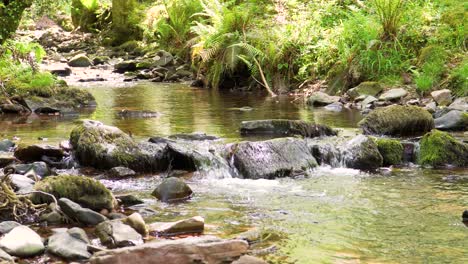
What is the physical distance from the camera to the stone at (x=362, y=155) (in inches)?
→ 288

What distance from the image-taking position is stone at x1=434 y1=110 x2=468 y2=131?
29.1ft

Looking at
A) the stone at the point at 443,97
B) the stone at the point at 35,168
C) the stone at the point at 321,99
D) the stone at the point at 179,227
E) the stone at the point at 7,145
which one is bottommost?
the stone at the point at 179,227

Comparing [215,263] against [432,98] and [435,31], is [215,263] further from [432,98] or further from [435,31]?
[435,31]

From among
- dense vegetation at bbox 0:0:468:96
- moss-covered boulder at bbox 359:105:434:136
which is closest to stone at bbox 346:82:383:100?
dense vegetation at bbox 0:0:468:96

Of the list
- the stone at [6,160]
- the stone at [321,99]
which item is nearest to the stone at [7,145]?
the stone at [6,160]

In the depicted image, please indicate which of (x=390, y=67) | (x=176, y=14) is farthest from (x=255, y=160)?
(x=176, y=14)

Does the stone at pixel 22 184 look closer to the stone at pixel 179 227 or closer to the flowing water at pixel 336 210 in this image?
the flowing water at pixel 336 210

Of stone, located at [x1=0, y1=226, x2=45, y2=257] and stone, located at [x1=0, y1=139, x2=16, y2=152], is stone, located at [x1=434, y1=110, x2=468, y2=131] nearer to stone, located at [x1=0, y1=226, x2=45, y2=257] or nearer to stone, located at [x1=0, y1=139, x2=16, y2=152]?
stone, located at [x1=0, y1=139, x2=16, y2=152]

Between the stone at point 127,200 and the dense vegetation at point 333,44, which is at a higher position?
the dense vegetation at point 333,44

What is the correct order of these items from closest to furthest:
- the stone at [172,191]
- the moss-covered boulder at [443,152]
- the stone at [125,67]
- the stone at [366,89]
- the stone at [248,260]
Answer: the stone at [248,260]
the stone at [172,191]
the moss-covered boulder at [443,152]
the stone at [366,89]
the stone at [125,67]

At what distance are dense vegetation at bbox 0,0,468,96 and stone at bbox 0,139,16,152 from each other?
137 inches

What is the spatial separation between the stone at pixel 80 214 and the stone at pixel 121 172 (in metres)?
1.79

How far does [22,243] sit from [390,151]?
15.4 ft

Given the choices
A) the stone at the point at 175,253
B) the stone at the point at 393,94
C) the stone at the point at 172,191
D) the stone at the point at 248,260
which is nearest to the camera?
the stone at the point at 175,253
